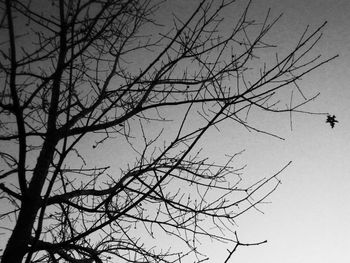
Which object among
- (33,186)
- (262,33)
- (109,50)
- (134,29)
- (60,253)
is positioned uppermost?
(134,29)

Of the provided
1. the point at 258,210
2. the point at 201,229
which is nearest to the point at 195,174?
the point at 201,229

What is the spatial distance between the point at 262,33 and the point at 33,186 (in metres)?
2.03

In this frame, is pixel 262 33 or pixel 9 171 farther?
pixel 9 171

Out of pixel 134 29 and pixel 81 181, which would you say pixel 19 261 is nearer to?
pixel 81 181

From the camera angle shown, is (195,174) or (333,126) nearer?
(333,126)

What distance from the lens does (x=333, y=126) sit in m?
1.89

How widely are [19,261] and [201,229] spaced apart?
144 centimetres

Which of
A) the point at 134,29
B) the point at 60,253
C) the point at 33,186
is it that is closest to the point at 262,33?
the point at 134,29

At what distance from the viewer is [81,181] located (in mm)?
3049

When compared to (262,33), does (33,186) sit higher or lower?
lower

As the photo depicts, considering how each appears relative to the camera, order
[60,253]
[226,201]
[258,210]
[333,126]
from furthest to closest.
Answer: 1. [60,253]
2. [226,201]
3. [258,210]
4. [333,126]

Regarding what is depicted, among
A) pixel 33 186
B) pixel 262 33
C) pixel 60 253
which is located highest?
pixel 262 33

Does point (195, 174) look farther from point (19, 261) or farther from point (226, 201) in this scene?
point (19, 261)

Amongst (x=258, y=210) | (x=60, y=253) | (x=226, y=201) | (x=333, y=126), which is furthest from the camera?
(x=60, y=253)
